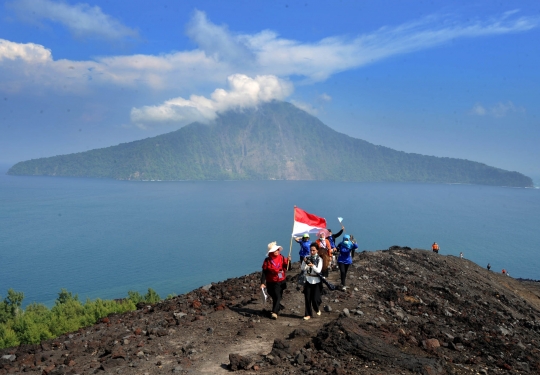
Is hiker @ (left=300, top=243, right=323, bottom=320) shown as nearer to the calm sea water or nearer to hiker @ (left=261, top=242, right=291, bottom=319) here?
hiker @ (left=261, top=242, right=291, bottom=319)

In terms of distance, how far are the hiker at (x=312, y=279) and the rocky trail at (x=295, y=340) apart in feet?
1.47

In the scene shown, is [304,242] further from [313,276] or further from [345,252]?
[313,276]

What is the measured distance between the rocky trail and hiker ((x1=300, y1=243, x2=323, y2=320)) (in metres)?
0.45

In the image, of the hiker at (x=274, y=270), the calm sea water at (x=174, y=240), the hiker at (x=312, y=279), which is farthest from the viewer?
the calm sea water at (x=174, y=240)

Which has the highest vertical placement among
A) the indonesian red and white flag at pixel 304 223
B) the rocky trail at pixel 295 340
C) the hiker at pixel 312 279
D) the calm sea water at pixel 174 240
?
the indonesian red and white flag at pixel 304 223

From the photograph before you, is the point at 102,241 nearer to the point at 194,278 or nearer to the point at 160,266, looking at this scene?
the point at 160,266

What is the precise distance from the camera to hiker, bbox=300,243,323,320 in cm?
1033

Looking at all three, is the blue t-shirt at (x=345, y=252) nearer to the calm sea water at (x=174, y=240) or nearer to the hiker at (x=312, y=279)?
the hiker at (x=312, y=279)

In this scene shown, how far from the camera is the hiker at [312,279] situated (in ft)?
33.9

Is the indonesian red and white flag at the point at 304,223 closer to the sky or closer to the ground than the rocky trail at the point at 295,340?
closer to the sky

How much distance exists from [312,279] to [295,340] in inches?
71.1

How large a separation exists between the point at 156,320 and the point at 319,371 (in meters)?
6.47

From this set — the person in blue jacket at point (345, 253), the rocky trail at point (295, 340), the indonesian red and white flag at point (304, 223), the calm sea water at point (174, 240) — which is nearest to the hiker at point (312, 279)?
the rocky trail at point (295, 340)

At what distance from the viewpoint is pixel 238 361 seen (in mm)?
7770
